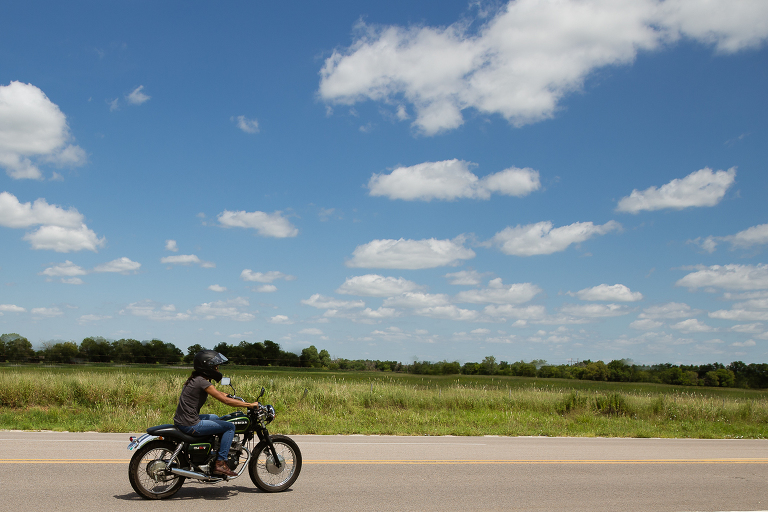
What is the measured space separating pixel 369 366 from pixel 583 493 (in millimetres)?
181609

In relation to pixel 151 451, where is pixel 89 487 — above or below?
below

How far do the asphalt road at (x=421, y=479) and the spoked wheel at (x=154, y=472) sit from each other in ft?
0.54

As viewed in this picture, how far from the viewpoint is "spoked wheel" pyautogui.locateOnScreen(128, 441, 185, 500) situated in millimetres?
6664

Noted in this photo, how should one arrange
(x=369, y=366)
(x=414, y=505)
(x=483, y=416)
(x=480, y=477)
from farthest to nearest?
1. (x=369, y=366)
2. (x=483, y=416)
3. (x=480, y=477)
4. (x=414, y=505)

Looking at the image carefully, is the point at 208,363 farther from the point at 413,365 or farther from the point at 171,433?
the point at 413,365

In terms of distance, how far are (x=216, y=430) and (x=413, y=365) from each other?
529 feet

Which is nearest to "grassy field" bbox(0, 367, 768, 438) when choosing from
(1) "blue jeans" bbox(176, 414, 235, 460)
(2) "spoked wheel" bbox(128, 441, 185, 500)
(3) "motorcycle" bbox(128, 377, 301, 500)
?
(3) "motorcycle" bbox(128, 377, 301, 500)

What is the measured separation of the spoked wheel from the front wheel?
3.14 feet

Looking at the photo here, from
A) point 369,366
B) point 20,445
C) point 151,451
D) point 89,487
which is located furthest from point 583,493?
point 369,366

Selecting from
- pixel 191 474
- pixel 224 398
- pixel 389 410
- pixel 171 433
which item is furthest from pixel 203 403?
pixel 389 410

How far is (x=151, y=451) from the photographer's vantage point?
6844 millimetres

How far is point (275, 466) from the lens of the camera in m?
7.32

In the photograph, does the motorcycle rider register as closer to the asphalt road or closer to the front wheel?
the front wheel

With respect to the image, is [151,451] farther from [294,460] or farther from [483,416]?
[483,416]
